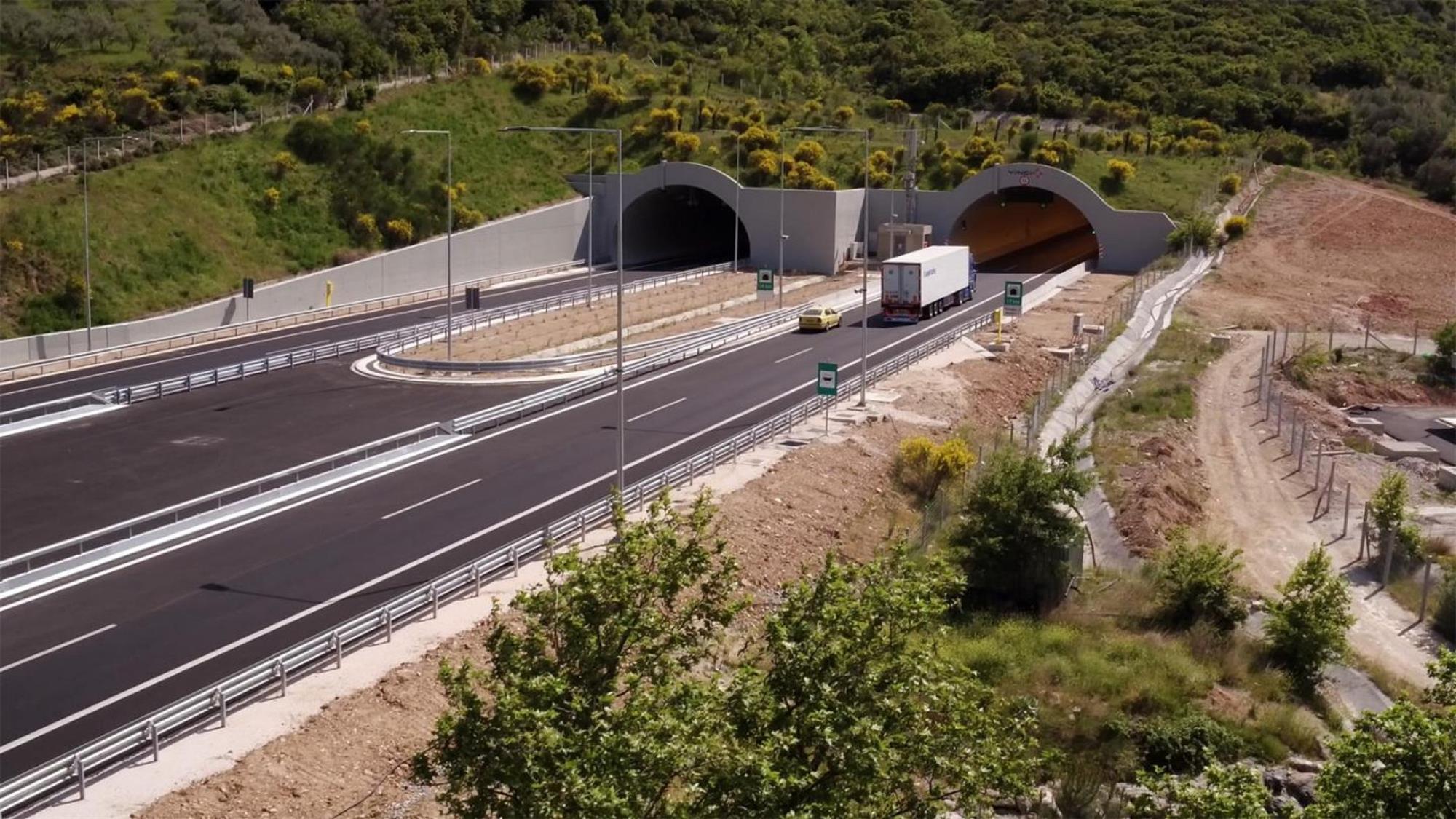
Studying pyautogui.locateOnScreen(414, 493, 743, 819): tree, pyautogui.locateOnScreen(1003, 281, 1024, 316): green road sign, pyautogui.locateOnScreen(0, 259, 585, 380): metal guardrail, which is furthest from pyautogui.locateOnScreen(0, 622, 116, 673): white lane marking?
pyautogui.locateOnScreen(1003, 281, 1024, 316): green road sign

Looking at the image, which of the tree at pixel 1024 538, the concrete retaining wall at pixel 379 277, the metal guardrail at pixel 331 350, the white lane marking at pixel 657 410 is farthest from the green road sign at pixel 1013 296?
the concrete retaining wall at pixel 379 277

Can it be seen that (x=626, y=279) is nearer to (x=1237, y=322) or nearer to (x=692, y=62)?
(x=1237, y=322)

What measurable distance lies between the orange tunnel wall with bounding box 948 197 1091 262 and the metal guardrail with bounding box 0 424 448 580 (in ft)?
156

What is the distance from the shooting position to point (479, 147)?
76.9 m

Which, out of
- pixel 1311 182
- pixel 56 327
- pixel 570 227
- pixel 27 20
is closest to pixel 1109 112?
pixel 1311 182

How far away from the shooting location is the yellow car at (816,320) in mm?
54062

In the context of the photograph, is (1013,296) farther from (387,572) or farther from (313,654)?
(313,654)

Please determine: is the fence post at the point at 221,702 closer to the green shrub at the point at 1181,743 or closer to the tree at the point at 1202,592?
the green shrub at the point at 1181,743

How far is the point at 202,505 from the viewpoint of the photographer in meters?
28.8

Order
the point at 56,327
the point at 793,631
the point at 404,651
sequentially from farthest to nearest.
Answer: the point at 56,327, the point at 404,651, the point at 793,631

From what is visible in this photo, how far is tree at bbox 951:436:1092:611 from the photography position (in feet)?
89.1

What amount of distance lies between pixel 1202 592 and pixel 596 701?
673 inches

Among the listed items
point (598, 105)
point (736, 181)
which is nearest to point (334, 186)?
point (736, 181)

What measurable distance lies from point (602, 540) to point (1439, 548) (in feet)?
63.2
